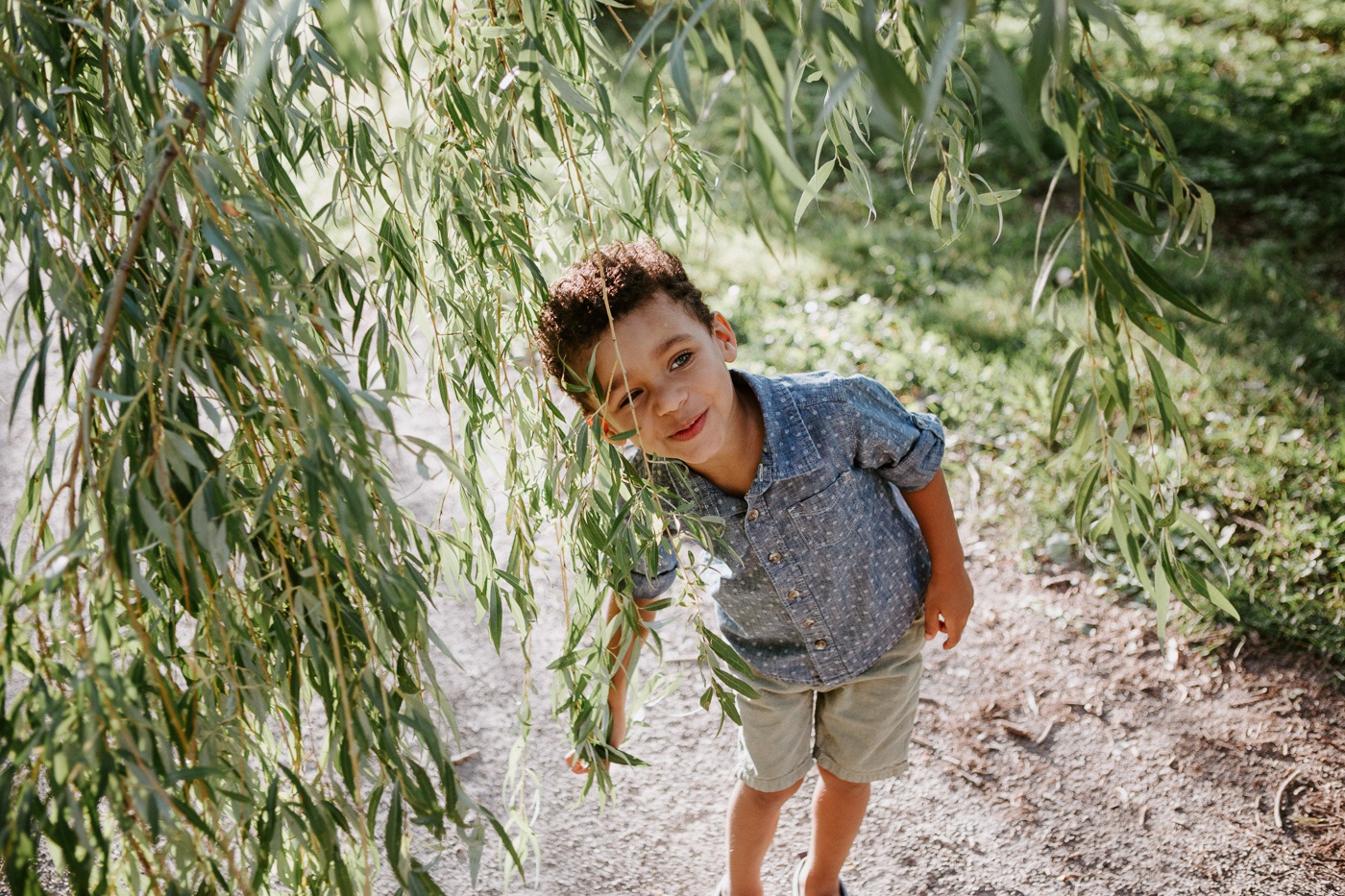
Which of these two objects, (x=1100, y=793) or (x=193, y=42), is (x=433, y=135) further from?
(x=1100, y=793)

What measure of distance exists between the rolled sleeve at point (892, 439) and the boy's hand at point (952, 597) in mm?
165

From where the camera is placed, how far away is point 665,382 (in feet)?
5.16

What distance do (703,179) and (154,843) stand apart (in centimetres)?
125

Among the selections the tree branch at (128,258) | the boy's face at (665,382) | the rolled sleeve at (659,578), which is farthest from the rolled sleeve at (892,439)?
the tree branch at (128,258)

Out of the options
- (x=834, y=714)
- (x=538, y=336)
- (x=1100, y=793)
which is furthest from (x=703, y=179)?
(x=1100, y=793)

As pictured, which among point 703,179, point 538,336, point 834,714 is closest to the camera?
point 538,336

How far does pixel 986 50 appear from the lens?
0.74 meters

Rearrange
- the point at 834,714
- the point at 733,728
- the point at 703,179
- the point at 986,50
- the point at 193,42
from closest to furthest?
the point at 986,50, the point at 193,42, the point at 703,179, the point at 834,714, the point at 733,728

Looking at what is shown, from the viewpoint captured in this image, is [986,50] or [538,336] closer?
[986,50]

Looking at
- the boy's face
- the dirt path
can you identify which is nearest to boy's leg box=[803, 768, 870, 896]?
the dirt path

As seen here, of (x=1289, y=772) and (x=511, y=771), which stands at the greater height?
(x=511, y=771)

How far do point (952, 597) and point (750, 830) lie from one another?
2.00 ft

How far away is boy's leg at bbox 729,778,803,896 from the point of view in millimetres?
1979

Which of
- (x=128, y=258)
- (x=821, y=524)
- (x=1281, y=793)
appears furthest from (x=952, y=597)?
(x=128, y=258)
